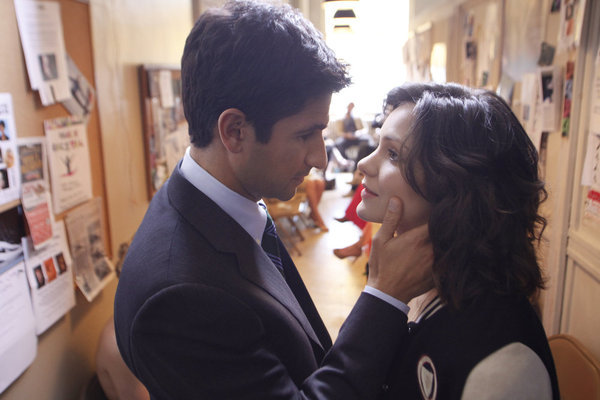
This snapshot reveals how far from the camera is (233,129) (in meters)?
0.95

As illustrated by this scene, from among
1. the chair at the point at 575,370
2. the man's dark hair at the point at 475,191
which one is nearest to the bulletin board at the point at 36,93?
the man's dark hair at the point at 475,191

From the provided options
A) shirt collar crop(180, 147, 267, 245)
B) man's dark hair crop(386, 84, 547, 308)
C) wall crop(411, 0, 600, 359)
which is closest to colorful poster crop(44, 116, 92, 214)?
shirt collar crop(180, 147, 267, 245)

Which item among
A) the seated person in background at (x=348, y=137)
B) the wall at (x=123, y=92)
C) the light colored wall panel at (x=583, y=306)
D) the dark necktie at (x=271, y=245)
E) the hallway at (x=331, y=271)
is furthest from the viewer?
the seated person in background at (x=348, y=137)

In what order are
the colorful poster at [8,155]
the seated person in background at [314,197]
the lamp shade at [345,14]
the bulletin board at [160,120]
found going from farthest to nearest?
the seated person in background at [314,197]
the lamp shade at [345,14]
the bulletin board at [160,120]
the colorful poster at [8,155]

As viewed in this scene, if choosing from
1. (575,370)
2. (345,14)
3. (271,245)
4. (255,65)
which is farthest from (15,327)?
(345,14)

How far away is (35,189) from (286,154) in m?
1.13

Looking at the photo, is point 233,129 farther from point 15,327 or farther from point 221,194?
point 15,327

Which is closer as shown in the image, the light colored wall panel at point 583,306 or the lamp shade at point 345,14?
the light colored wall panel at point 583,306

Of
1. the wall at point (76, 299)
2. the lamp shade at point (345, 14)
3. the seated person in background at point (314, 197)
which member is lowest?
the seated person in background at point (314, 197)

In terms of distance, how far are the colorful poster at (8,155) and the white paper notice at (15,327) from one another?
0.83 ft

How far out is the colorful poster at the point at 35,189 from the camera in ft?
5.20

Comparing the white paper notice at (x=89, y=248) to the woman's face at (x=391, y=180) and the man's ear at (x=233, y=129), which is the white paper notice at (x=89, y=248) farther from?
the woman's face at (x=391, y=180)

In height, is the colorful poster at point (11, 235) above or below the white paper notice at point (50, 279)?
above

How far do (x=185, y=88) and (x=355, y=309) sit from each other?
578 mm
